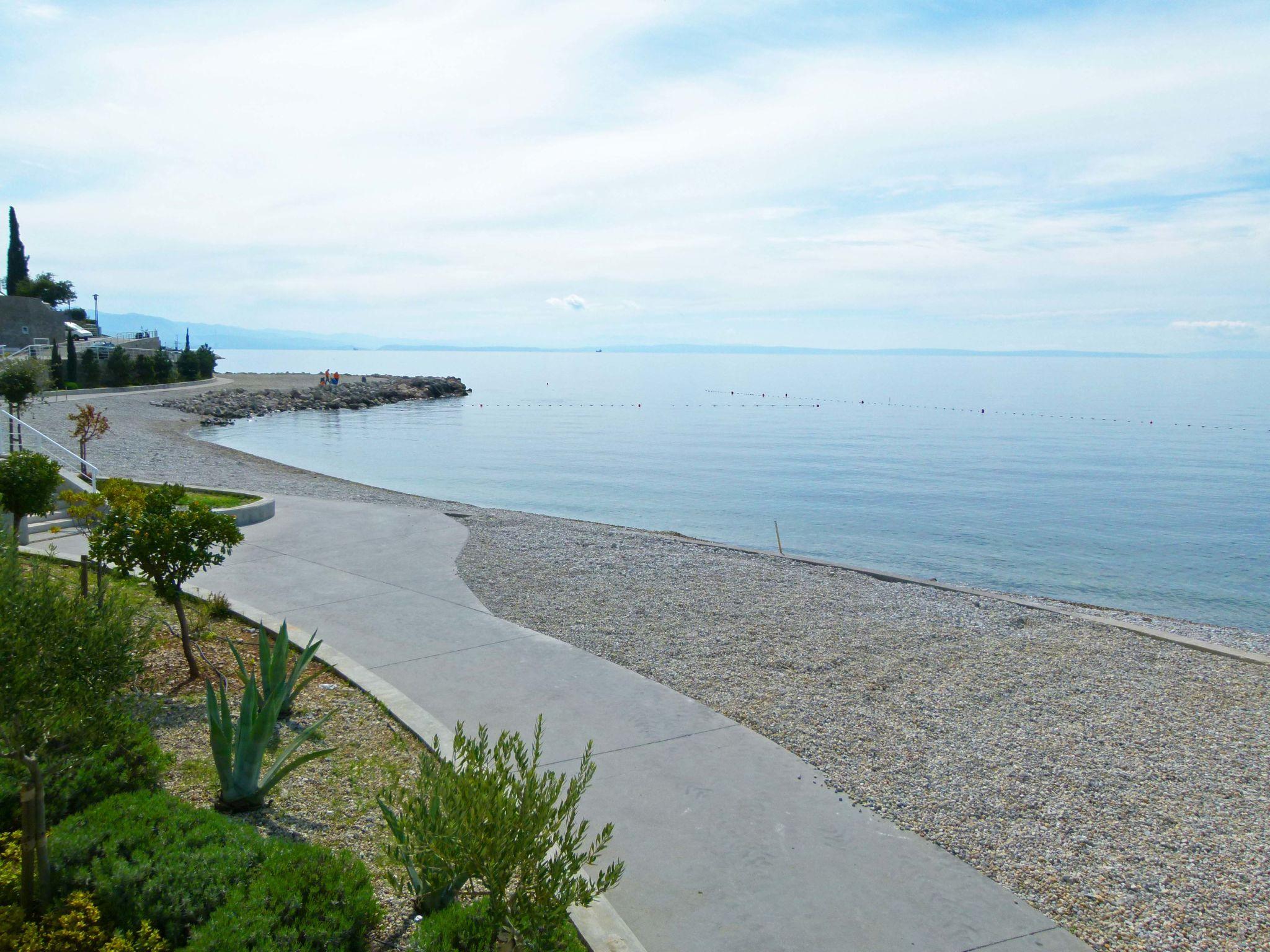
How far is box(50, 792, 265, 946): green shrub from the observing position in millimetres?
3975

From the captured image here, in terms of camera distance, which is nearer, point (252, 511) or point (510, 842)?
point (510, 842)

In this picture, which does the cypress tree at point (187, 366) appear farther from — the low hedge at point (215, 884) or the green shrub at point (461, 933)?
the green shrub at point (461, 933)

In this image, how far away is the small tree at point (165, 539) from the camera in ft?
22.9

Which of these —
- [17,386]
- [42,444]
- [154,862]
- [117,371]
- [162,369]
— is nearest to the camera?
[154,862]

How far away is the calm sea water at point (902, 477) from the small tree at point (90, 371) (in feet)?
36.4

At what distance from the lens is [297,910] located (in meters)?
3.93

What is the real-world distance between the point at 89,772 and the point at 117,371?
6465 centimetres

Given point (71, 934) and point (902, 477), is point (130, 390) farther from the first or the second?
point (71, 934)

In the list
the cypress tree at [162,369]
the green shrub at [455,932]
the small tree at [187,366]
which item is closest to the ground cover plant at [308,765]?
the green shrub at [455,932]

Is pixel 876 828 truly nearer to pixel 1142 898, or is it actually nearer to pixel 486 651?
pixel 1142 898

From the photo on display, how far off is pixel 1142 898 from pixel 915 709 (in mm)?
2766

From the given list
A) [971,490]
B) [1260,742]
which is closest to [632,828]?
[1260,742]

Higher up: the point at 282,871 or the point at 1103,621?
the point at 282,871

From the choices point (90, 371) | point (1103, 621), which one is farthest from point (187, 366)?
point (1103, 621)
